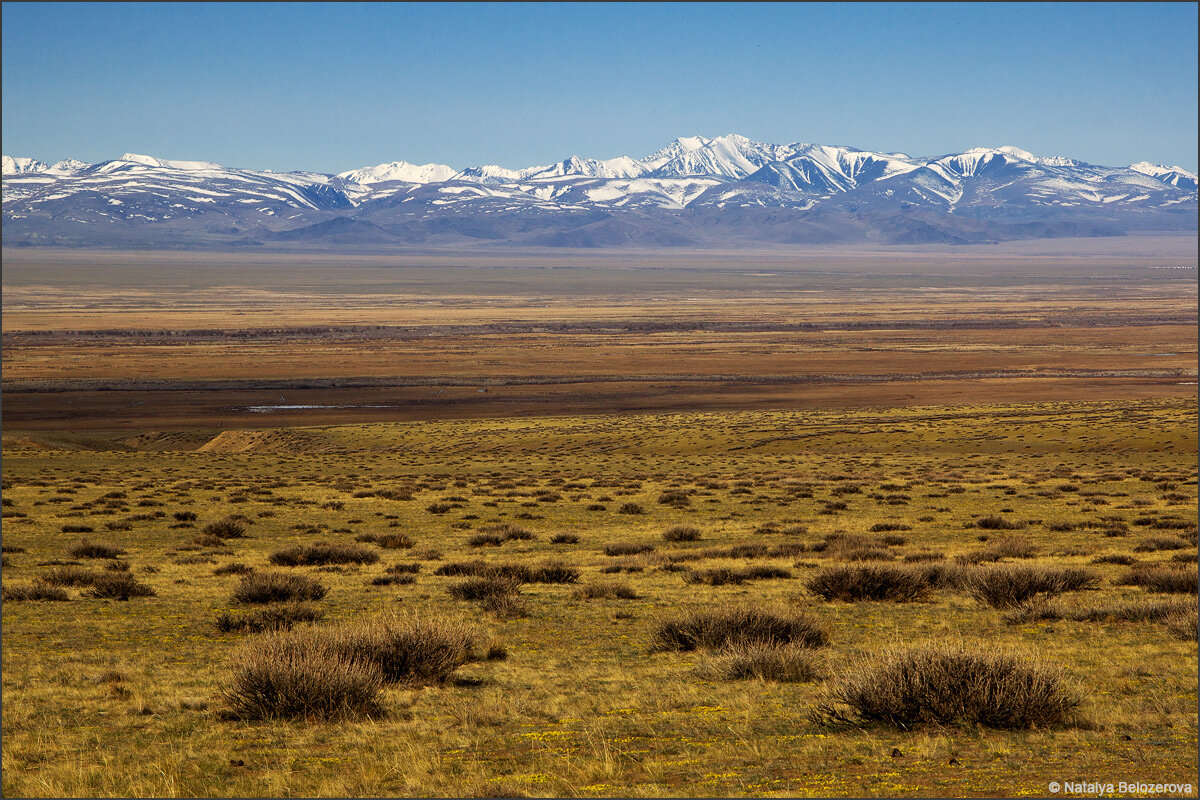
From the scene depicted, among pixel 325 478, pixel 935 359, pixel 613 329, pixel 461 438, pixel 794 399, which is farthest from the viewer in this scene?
pixel 613 329

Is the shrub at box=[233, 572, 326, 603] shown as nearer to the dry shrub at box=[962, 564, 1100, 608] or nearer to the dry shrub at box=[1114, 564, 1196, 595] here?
the dry shrub at box=[962, 564, 1100, 608]

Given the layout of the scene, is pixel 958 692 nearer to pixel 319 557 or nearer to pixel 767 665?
pixel 767 665

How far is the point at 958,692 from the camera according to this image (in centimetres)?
809

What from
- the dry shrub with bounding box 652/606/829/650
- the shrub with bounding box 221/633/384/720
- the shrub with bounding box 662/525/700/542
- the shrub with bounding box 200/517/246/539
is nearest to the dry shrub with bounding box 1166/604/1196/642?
the dry shrub with bounding box 652/606/829/650

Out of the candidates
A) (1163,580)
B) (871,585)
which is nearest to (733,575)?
(871,585)

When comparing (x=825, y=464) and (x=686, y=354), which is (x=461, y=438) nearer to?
(x=825, y=464)

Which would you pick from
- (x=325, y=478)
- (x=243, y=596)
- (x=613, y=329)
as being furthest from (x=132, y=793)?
(x=613, y=329)

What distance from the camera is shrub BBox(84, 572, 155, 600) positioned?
14.9 metres

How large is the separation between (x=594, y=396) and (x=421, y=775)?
6300 centimetres

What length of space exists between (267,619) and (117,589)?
3762mm

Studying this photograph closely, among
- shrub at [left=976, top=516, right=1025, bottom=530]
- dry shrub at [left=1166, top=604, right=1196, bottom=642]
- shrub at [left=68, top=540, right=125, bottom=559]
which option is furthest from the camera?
shrub at [left=976, top=516, right=1025, bottom=530]

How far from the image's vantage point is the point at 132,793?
6.79 m

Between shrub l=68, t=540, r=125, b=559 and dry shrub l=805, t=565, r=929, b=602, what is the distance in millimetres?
13072

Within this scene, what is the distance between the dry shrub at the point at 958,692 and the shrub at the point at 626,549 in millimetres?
11876
